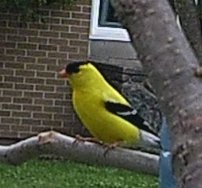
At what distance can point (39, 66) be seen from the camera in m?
10.0

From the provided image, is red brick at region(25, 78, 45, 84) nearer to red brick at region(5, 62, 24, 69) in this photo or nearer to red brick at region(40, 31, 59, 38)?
red brick at region(5, 62, 24, 69)

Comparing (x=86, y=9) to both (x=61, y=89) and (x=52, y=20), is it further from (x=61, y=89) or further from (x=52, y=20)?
(x=61, y=89)

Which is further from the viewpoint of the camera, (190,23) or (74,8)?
(74,8)

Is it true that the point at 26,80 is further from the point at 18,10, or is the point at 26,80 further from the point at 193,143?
the point at 193,143

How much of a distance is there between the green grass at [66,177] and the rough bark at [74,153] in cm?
552

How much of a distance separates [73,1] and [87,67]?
5983 millimetres

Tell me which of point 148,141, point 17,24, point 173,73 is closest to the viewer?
point 173,73

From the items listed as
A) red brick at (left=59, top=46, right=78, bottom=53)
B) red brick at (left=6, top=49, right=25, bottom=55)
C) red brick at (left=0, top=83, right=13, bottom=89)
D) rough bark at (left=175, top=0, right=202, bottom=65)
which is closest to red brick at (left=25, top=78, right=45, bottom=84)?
red brick at (left=0, top=83, right=13, bottom=89)

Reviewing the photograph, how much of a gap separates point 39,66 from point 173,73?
9105mm

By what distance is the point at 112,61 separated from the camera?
10180 mm

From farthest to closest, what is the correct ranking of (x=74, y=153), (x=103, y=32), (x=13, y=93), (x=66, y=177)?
1. (x=103, y=32)
2. (x=13, y=93)
3. (x=66, y=177)
4. (x=74, y=153)

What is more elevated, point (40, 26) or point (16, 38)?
point (40, 26)

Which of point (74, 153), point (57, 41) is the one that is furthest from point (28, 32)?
point (74, 153)

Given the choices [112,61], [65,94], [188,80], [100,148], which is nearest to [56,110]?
[65,94]
